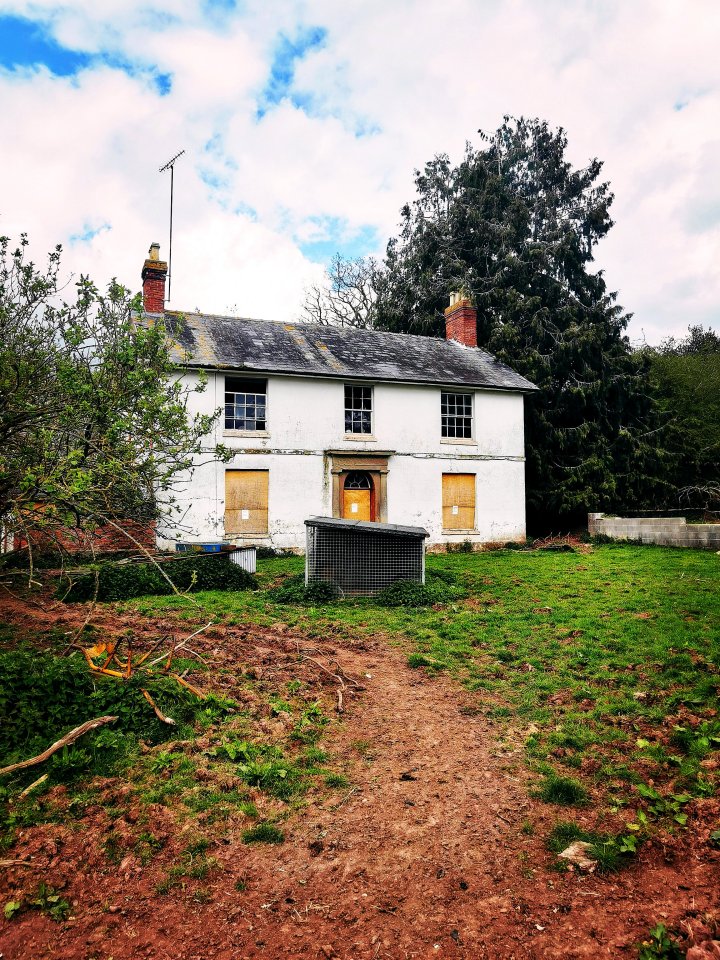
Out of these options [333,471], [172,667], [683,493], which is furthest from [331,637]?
[683,493]

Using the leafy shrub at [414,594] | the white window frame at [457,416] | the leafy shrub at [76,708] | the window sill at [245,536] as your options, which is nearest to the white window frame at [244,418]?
the window sill at [245,536]

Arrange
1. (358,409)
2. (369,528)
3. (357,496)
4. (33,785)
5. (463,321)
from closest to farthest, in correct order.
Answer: (33,785), (369,528), (357,496), (358,409), (463,321)

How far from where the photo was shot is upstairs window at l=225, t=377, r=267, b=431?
1985 cm

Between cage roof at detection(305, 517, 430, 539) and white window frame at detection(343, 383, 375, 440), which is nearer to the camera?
cage roof at detection(305, 517, 430, 539)

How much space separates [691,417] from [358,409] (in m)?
15.7

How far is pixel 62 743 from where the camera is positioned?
17.2 feet

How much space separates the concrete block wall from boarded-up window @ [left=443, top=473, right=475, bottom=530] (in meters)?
4.25

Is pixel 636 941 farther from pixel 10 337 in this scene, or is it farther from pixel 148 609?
pixel 148 609

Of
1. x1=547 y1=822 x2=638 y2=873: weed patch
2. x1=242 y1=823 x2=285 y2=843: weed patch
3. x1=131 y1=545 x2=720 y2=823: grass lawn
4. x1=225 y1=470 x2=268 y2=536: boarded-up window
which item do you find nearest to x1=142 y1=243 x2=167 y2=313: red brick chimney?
x1=225 y1=470 x2=268 y2=536: boarded-up window

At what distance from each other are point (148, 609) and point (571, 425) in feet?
66.6

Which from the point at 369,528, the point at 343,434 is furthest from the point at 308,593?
the point at 343,434

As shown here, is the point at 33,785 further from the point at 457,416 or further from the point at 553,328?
the point at 553,328

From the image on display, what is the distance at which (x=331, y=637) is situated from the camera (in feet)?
30.9

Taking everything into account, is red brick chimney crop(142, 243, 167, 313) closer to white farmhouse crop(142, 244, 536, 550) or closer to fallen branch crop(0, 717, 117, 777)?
white farmhouse crop(142, 244, 536, 550)
